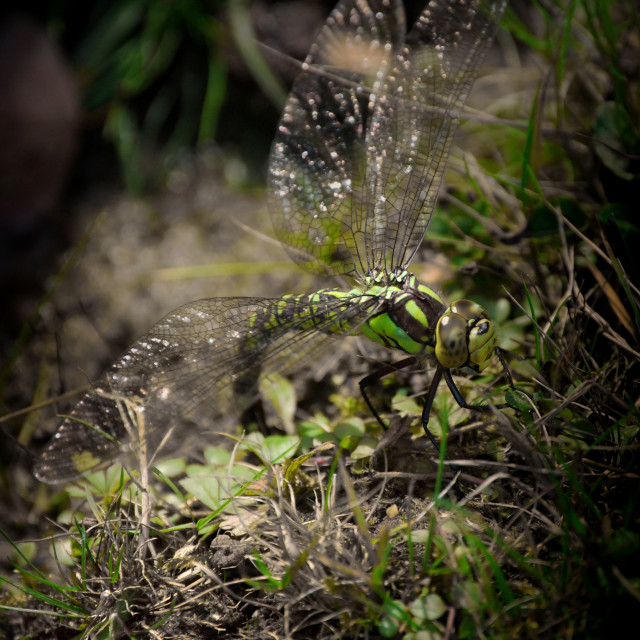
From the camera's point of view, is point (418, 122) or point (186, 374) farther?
point (418, 122)

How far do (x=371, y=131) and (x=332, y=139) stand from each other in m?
0.25

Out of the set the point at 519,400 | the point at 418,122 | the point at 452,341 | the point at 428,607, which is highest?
the point at 418,122

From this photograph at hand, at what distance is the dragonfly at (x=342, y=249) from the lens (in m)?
2.09

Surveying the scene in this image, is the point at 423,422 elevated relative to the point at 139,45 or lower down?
lower down

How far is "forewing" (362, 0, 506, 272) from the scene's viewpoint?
2.38 m

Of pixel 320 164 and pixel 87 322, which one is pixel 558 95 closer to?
pixel 320 164

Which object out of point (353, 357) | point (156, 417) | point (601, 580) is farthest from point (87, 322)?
point (601, 580)

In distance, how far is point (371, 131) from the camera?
101 inches

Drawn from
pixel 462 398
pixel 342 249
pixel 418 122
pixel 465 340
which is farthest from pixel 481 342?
pixel 418 122

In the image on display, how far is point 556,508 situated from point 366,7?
2557 millimetres

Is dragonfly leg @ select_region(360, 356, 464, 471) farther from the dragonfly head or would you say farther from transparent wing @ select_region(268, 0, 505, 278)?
transparent wing @ select_region(268, 0, 505, 278)

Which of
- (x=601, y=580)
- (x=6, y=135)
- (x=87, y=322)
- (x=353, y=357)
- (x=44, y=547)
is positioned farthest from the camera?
(x=6, y=135)

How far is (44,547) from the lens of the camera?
2.38m

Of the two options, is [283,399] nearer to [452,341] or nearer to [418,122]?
[452,341]
